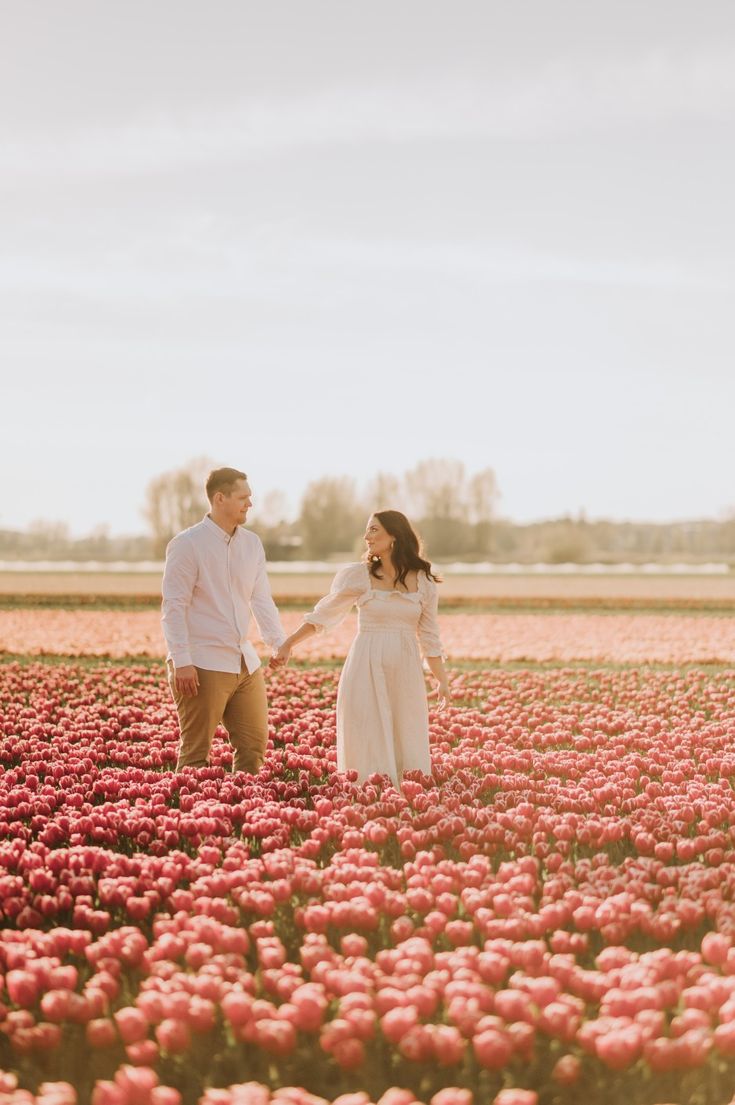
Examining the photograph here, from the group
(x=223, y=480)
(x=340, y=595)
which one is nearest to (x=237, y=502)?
(x=223, y=480)

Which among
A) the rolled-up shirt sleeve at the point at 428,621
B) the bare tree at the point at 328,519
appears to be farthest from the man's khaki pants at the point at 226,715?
the bare tree at the point at 328,519

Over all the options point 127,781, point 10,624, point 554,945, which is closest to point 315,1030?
point 554,945

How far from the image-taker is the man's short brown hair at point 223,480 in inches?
327

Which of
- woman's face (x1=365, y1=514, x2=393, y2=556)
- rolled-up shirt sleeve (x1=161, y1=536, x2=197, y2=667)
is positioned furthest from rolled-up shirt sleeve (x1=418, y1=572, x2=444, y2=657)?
rolled-up shirt sleeve (x1=161, y1=536, x2=197, y2=667)

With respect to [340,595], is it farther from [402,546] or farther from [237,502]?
[237,502]

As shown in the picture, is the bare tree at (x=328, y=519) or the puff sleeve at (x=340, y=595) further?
the bare tree at (x=328, y=519)

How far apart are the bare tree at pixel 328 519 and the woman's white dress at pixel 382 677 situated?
103278 millimetres

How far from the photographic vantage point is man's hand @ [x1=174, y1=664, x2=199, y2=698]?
26.4 feet

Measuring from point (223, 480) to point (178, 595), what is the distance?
0.94 m

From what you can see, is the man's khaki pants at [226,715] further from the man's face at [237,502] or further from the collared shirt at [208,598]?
the man's face at [237,502]

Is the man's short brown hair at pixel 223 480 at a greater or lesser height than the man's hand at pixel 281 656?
greater

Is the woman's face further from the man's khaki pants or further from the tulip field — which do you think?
the tulip field

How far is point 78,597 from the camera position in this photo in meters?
39.5

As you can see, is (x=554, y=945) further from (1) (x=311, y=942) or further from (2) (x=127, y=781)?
(2) (x=127, y=781)
